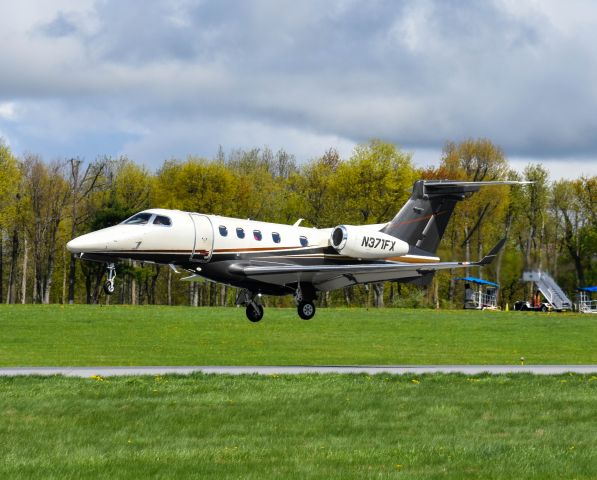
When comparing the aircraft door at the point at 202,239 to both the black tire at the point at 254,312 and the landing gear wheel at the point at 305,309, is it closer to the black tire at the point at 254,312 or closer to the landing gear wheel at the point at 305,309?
the black tire at the point at 254,312

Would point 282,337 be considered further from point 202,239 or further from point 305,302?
point 202,239

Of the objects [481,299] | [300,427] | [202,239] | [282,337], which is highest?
[202,239]

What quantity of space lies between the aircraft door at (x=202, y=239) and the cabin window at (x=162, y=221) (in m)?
1.12

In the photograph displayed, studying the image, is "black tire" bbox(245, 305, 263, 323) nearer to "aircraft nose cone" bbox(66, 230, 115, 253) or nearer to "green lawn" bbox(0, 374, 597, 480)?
"green lawn" bbox(0, 374, 597, 480)

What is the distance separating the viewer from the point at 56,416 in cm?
3753

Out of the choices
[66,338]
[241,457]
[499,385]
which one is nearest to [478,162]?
[66,338]

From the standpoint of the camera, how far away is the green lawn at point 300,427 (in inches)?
1147

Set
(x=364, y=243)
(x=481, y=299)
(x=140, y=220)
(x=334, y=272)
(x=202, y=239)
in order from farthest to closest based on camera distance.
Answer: (x=481, y=299) < (x=364, y=243) < (x=334, y=272) < (x=202, y=239) < (x=140, y=220)

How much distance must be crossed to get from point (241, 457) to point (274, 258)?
55.3ft

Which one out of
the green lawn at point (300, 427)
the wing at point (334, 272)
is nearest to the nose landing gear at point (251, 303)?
the wing at point (334, 272)

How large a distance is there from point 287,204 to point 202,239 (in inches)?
3188

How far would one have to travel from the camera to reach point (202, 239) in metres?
44.5

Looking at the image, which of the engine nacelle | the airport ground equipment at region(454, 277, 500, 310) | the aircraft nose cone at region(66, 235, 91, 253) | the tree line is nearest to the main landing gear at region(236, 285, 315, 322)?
the engine nacelle

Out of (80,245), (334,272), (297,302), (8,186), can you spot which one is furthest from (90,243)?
(8,186)
